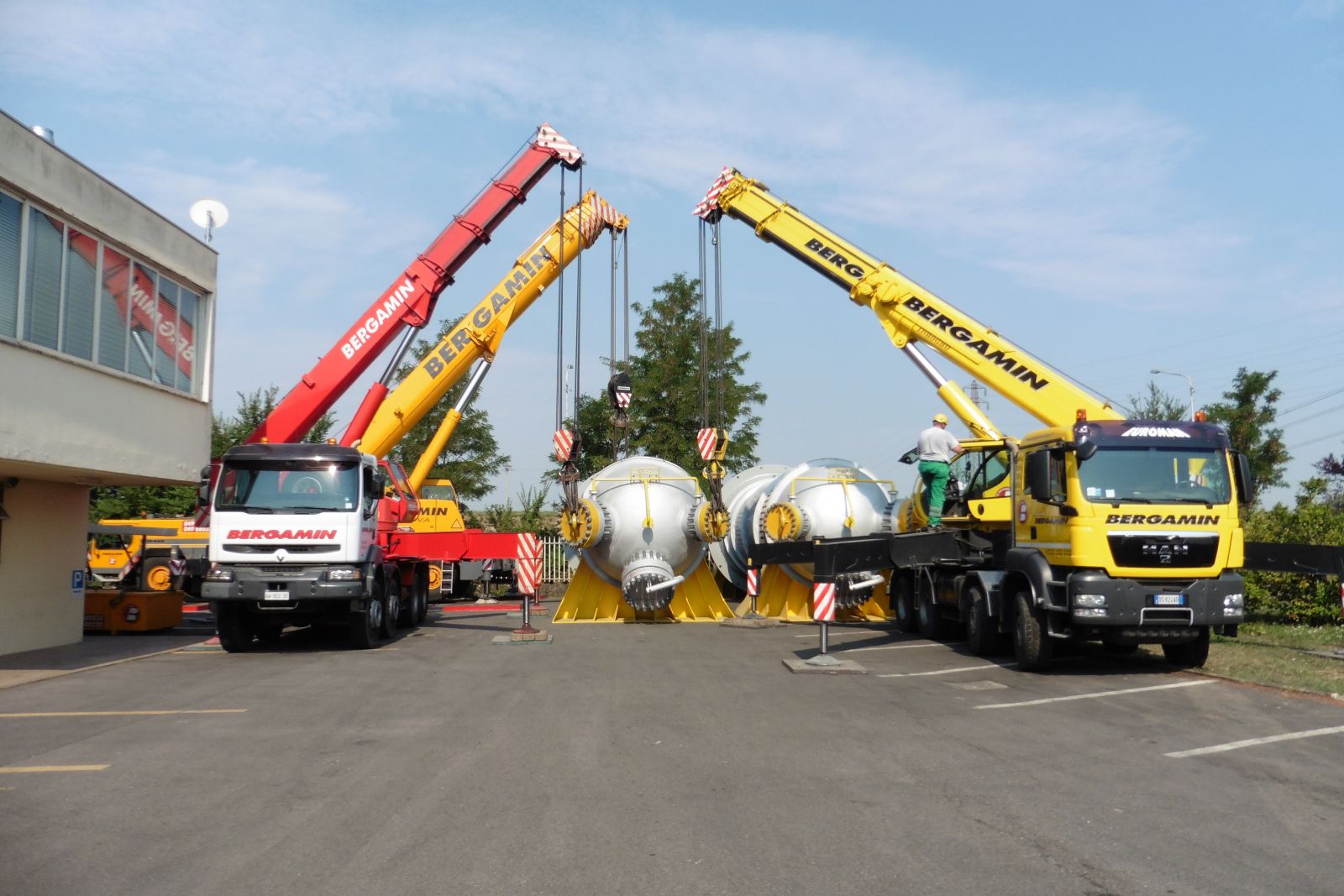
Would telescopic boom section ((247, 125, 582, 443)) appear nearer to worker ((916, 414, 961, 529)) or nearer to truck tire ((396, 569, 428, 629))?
truck tire ((396, 569, 428, 629))

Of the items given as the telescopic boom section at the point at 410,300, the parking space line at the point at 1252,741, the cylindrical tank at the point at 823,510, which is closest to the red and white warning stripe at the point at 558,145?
the telescopic boom section at the point at 410,300

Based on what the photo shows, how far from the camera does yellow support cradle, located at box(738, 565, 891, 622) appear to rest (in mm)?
21969

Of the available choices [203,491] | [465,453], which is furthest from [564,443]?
[465,453]

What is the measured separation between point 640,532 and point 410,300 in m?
6.05

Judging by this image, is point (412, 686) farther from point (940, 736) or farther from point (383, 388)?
point (383, 388)

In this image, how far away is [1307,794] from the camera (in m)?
7.26

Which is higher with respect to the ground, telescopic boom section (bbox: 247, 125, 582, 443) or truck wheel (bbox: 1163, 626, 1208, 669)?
telescopic boom section (bbox: 247, 125, 582, 443)

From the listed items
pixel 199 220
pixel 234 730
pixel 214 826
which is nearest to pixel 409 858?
pixel 214 826

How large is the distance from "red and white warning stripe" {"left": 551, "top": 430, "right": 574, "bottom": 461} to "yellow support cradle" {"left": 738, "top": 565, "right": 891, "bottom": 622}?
18.3 ft

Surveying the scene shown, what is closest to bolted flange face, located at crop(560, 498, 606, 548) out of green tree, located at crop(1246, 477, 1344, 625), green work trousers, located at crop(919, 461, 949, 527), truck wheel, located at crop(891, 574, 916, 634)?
truck wheel, located at crop(891, 574, 916, 634)

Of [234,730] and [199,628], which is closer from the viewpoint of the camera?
[234,730]

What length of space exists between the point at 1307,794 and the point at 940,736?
277 cm

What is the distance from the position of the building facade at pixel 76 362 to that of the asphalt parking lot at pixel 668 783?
3.21 metres

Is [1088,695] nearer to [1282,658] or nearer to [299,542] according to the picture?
[1282,658]
